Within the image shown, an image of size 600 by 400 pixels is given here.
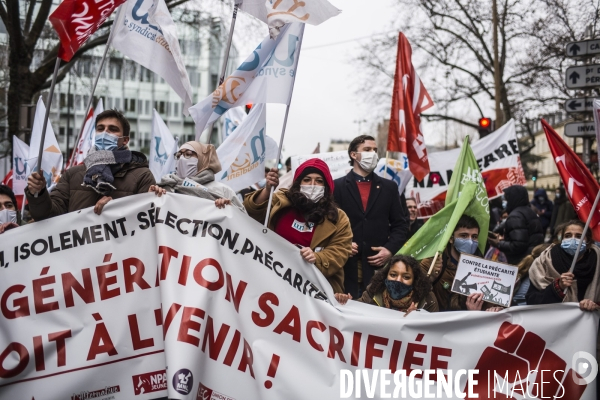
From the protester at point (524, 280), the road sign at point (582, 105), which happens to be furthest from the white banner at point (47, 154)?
the road sign at point (582, 105)

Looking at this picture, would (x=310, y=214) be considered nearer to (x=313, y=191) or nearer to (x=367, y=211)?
(x=313, y=191)

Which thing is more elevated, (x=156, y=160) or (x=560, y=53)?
(x=560, y=53)

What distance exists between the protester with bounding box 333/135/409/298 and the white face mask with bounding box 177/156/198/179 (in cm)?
139

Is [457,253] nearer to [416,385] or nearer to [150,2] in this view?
[416,385]

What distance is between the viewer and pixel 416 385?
469 cm

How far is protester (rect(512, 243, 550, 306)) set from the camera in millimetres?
6234

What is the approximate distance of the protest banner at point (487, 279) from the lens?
5.19 m

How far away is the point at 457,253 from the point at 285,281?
1.83 m

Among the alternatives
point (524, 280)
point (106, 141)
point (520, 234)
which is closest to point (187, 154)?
point (106, 141)

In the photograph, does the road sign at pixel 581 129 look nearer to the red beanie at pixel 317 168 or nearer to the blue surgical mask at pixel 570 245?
the blue surgical mask at pixel 570 245

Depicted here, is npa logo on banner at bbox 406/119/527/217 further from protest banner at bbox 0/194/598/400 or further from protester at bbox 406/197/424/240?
protest banner at bbox 0/194/598/400

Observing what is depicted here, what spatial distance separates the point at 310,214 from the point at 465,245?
55.7 inches

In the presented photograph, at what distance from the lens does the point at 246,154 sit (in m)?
6.81

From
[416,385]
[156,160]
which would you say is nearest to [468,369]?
[416,385]
